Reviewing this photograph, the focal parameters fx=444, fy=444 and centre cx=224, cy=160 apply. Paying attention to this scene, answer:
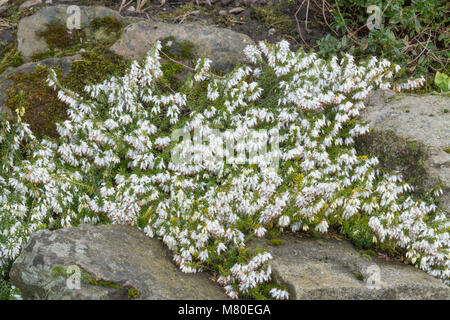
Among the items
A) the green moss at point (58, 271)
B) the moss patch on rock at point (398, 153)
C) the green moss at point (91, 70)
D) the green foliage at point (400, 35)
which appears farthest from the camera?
the green foliage at point (400, 35)

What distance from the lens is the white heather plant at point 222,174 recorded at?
473 cm

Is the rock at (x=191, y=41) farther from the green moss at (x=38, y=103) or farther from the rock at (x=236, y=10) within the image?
the rock at (x=236, y=10)

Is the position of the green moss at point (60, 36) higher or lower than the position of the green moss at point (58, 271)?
higher

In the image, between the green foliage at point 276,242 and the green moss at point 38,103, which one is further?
the green moss at point 38,103

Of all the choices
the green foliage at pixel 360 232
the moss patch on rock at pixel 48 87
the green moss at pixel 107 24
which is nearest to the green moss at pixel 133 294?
the green foliage at pixel 360 232

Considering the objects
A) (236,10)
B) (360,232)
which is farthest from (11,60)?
(360,232)

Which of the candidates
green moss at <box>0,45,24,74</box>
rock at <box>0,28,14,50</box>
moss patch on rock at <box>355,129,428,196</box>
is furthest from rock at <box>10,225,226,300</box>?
rock at <box>0,28,14,50</box>

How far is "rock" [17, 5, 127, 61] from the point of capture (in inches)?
291

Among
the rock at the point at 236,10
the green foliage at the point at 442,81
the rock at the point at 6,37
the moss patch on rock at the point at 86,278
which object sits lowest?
the moss patch on rock at the point at 86,278

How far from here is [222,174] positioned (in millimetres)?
5391

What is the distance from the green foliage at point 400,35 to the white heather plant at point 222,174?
65.4 inches

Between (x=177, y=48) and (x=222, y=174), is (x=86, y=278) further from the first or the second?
(x=177, y=48)

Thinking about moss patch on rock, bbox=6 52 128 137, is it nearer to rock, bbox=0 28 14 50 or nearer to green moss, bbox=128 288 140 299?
rock, bbox=0 28 14 50

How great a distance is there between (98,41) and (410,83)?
4.96 meters
